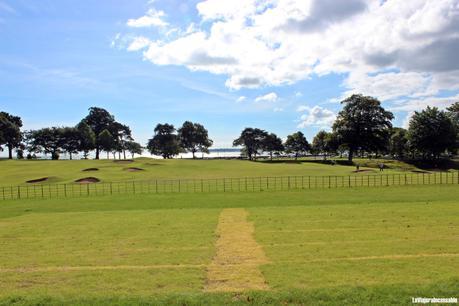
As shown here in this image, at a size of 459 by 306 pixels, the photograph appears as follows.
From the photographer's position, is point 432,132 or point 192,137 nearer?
point 432,132

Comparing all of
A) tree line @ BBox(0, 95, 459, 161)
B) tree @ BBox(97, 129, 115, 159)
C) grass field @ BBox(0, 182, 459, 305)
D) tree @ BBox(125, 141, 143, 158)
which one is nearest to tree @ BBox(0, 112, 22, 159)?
tree line @ BBox(0, 95, 459, 161)

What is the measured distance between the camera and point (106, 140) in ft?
394

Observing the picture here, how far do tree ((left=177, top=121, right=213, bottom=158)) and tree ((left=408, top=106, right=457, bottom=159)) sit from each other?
255ft

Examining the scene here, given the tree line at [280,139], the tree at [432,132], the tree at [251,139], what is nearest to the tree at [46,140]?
the tree line at [280,139]

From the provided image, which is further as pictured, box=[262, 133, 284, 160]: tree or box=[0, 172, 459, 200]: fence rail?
box=[262, 133, 284, 160]: tree

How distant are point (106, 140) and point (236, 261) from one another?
112829 millimetres

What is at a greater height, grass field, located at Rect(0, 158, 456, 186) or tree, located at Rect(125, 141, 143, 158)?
tree, located at Rect(125, 141, 143, 158)

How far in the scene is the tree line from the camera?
8981 centimetres

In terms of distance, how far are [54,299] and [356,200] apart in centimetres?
2743

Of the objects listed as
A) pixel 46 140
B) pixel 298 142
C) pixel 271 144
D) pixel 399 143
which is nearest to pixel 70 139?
pixel 46 140

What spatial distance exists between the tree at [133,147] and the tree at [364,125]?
85024 millimetres

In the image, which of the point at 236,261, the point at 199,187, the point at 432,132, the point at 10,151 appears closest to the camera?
the point at 236,261

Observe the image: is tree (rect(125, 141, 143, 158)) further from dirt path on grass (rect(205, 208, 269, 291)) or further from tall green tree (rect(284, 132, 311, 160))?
dirt path on grass (rect(205, 208, 269, 291))

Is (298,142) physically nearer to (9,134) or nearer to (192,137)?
(192,137)
